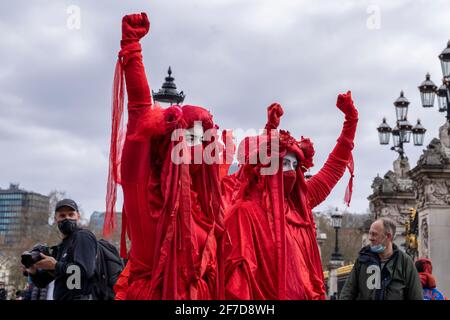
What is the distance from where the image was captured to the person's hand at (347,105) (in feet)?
27.5

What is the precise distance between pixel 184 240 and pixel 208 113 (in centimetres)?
104

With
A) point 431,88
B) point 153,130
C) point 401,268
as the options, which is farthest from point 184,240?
point 431,88

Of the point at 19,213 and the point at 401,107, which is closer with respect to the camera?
the point at 401,107

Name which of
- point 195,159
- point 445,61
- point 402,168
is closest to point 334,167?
point 195,159

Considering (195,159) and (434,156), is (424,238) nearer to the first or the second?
(434,156)

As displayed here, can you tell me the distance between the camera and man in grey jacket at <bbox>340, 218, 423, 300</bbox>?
623 centimetres

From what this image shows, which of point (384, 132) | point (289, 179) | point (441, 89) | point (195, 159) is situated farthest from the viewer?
point (384, 132)

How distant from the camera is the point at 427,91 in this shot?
17.6 meters

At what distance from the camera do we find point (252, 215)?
7.46 meters

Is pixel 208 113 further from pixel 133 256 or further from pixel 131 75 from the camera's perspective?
pixel 133 256

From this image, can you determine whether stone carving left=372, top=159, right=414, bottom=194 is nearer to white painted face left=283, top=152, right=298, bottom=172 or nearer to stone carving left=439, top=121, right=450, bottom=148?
stone carving left=439, top=121, right=450, bottom=148

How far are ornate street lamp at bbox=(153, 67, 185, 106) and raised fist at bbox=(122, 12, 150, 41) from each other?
118 inches

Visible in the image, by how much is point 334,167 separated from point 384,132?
13.4m

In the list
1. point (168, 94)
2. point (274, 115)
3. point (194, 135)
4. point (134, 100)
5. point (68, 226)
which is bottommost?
point (68, 226)
